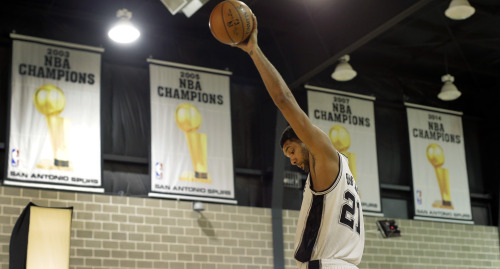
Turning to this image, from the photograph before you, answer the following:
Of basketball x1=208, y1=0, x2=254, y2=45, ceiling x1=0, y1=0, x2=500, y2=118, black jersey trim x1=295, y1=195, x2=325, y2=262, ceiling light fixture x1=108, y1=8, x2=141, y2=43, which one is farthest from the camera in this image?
ceiling x1=0, y1=0, x2=500, y2=118

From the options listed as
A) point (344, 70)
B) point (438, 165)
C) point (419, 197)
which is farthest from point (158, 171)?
point (438, 165)

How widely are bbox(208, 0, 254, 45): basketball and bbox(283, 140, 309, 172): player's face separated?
2.15 feet

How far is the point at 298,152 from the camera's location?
357cm

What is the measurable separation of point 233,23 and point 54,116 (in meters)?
5.93

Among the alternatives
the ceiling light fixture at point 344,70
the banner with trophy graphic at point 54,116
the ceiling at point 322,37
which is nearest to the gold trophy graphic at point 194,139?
the ceiling at point 322,37

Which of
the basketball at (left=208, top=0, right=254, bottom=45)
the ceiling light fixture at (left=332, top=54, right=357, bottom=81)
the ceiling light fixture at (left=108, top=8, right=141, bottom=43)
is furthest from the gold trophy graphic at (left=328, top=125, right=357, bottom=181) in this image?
the basketball at (left=208, top=0, right=254, bottom=45)

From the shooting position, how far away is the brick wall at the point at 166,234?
8812mm

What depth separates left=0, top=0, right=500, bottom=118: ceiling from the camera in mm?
9484

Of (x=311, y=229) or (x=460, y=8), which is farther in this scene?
→ (x=460, y=8)

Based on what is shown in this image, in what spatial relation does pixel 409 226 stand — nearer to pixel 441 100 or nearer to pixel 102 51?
pixel 441 100

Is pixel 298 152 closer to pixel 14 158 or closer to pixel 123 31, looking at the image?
pixel 123 31

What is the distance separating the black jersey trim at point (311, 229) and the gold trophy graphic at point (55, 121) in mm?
6221

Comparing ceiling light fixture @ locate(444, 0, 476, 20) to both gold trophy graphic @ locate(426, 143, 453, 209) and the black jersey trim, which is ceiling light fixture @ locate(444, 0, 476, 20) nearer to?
gold trophy graphic @ locate(426, 143, 453, 209)

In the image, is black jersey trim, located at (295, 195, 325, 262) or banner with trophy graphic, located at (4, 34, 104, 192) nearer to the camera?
black jersey trim, located at (295, 195, 325, 262)
